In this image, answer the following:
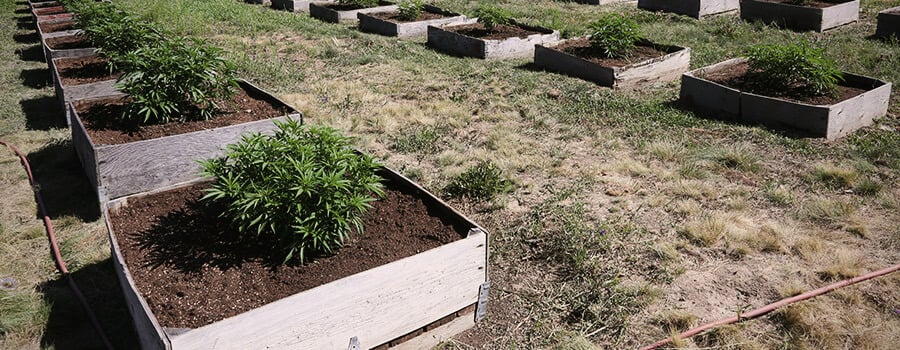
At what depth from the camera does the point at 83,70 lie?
8.27 meters

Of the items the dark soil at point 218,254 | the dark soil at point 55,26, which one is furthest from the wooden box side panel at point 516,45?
the dark soil at point 55,26

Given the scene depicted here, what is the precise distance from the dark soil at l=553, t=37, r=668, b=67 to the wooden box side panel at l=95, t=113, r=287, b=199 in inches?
210

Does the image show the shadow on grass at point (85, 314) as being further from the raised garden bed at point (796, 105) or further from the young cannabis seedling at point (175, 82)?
the raised garden bed at point (796, 105)

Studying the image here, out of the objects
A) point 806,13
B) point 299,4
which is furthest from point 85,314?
point 299,4

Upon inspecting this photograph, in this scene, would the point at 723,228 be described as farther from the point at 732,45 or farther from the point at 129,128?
the point at 732,45

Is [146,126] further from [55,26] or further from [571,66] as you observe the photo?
[55,26]

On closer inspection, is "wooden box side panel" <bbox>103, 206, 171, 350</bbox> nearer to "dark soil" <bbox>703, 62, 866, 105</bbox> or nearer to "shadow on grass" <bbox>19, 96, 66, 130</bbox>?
"shadow on grass" <bbox>19, 96, 66, 130</bbox>

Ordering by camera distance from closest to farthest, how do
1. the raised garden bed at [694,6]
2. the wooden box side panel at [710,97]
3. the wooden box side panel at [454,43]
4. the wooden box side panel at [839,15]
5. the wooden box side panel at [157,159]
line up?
the wooden box side panel at [157,159] < the wooden box side panel at [710,97] < the wooden box side panel at [454,43] < the wooden box side panel at [839,15] < the raised garden bed at [694,6]

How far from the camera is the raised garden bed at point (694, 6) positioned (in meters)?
14.0

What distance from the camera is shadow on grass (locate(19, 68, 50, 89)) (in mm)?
9812

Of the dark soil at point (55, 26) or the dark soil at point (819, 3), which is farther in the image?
the dark soil at point (819, 3)

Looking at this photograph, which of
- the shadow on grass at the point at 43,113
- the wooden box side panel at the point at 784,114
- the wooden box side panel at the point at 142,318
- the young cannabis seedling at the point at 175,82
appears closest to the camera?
the wooden box side panel at the point at 142,318

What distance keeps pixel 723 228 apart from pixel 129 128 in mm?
5026

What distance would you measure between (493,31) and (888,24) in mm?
6371
